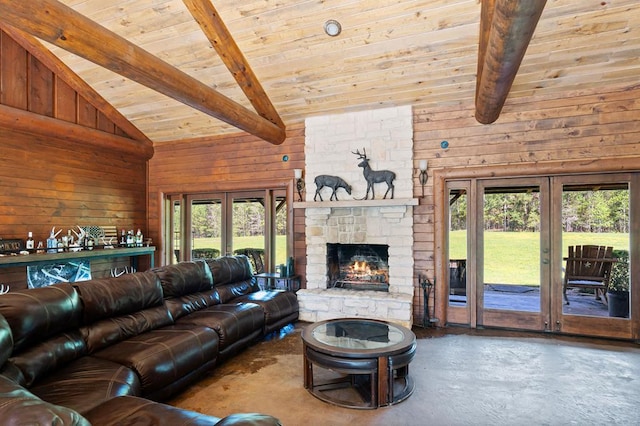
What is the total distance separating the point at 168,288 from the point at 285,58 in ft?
9.84

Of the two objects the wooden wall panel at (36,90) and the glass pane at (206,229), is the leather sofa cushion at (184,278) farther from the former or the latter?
the wooden wall panel at (36,90)

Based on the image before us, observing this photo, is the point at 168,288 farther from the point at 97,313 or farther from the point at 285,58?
the point at 285,58

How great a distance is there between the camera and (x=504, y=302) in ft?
14.9

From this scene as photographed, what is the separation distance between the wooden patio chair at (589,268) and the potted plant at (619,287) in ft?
0.16

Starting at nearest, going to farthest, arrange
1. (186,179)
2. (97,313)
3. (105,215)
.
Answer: (97,313) → (105,215) → (186,179)

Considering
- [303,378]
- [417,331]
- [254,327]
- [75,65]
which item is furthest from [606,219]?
[75,65]

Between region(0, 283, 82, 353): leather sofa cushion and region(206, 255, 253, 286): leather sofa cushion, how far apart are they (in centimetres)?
182

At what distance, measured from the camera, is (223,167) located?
609 centimetres

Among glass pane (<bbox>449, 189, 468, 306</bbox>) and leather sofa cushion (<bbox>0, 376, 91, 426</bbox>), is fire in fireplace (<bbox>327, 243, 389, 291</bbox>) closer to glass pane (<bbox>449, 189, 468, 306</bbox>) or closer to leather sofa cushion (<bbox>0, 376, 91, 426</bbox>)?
glass pane (<bbox>449, 189, 468, 306</bbox>)

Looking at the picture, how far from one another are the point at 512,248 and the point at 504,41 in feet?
9.63

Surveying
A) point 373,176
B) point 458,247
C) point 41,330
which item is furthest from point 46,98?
point 458,247

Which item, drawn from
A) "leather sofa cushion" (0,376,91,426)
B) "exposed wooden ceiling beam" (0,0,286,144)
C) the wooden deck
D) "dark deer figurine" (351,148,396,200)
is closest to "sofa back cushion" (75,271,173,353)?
"leather sofa cushion" (0,376,91,426)

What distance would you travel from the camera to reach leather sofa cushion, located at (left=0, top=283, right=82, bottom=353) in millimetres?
2136

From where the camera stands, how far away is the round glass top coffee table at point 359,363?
2.63 meters
